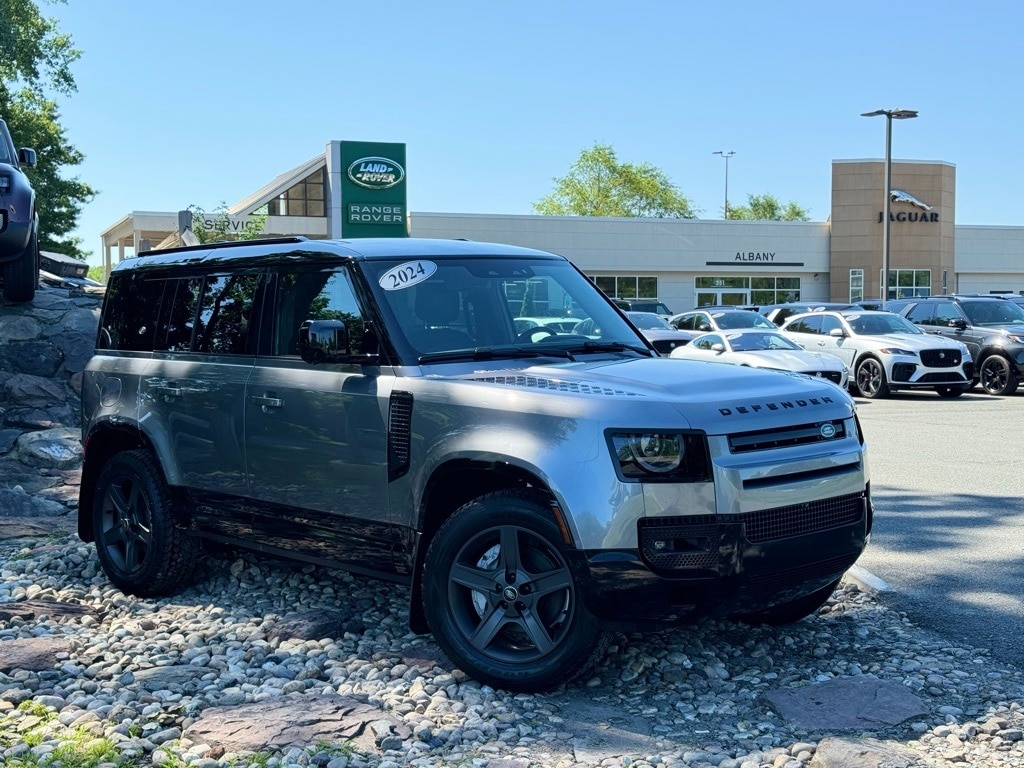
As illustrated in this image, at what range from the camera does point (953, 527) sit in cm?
808

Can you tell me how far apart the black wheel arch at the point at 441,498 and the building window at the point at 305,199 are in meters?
53.4

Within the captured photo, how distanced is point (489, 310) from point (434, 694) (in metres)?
1.87

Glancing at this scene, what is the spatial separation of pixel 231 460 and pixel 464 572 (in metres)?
1.73

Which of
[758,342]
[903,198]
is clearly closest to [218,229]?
[758,342]

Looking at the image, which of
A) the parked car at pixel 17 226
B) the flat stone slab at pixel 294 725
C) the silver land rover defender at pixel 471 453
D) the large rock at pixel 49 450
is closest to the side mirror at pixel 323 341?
the silver land rover defender at pixel 471 453

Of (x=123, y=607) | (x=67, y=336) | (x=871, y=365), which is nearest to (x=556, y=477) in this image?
(x=123, y=607)

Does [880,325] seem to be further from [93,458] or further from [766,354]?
[93,458]

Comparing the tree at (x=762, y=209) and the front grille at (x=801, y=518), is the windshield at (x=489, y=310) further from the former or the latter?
the tree at (x=762, y=209)

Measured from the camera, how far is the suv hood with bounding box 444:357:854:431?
447cm

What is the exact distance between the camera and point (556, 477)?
4.43m

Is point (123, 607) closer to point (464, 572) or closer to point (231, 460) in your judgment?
point (231, 460)

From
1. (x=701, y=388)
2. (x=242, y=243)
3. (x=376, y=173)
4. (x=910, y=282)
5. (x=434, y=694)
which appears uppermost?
(x=376, y=173)

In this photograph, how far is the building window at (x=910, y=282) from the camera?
191 ft

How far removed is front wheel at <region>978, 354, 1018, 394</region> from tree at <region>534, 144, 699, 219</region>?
6470 centimetres
